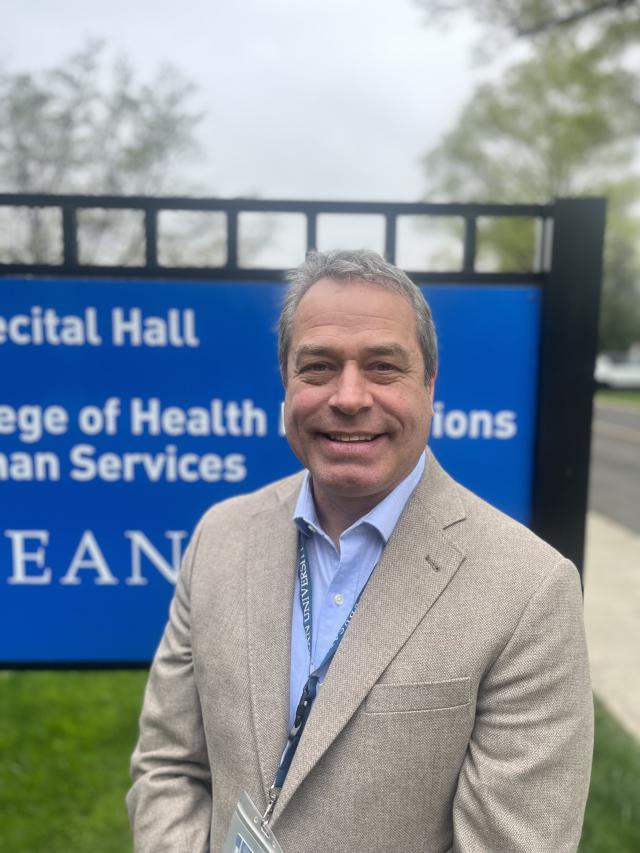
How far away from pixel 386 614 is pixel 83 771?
2.36 m

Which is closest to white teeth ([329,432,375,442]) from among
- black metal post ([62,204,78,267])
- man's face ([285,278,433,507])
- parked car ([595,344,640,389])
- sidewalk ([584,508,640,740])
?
man's face ([285,278,433,507])

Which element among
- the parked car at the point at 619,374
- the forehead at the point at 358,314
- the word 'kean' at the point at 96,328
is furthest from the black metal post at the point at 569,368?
the parked car at the point at 619,374

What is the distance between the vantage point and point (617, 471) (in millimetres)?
11133

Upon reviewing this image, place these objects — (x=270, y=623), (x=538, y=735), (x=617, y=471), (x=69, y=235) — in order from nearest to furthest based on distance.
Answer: (x=538, y=735) < (x=270, y=623) < (x=69, y=235) < (x=617, y=471)

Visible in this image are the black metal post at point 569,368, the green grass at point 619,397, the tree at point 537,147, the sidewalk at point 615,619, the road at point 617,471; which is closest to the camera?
the black metal post at point 569,368

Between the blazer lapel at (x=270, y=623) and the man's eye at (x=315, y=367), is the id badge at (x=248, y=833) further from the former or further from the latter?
the man's eye at (x=315, y=367)

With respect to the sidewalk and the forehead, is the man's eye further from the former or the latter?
the sidewalk

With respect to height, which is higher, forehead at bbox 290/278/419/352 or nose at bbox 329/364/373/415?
forehead at bbox 290/278/419/352

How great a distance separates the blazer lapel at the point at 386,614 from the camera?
3.70ft

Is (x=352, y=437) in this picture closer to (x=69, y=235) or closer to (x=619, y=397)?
(x=69, y=235)

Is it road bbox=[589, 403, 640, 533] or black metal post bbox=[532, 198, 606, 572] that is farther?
road bbox=[589, 403, 640, 533]

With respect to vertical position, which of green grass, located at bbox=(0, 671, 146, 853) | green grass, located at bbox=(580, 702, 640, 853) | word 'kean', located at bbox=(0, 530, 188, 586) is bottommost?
green grass, located at bbox=(0, 671, 146, 853)

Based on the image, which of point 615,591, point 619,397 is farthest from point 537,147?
point 615,591

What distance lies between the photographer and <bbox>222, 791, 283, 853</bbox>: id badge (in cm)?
117
